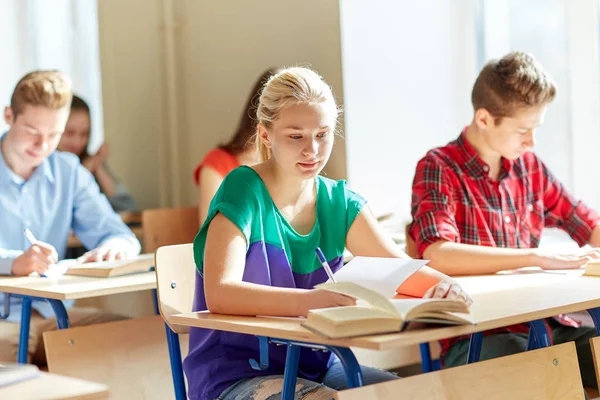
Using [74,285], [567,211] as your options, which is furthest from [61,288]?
[567,211]

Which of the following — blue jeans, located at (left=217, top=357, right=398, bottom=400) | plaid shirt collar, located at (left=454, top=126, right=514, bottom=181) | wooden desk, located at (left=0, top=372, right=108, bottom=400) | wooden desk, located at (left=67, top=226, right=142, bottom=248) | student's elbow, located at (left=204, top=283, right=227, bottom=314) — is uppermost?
plaid shirt collar, located at (left=454, top=126, right=514, bottom=181)

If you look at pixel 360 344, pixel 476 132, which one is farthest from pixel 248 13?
pixel 360 344

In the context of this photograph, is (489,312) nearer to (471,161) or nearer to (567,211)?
(471,161)

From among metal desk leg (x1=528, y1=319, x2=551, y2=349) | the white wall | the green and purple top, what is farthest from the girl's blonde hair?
the white wall

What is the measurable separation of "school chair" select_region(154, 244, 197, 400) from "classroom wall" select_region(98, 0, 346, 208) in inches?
81.1

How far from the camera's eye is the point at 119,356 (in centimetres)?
264

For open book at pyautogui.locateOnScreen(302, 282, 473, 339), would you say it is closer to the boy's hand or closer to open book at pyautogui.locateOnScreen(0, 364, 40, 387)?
open book at pyautogui.locateOnScreen(0, 364, 40, 387)

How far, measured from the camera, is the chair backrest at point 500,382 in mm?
1521

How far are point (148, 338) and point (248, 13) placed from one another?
1.97 metres

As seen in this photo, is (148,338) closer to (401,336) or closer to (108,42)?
(401,336)

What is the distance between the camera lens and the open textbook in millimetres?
1513

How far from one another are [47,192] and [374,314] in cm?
204

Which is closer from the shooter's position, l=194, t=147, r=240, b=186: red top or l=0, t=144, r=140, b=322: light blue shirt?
l=0, t=144, r=140, b=322: light blue shirt

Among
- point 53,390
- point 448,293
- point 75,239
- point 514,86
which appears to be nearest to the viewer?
point 53,390
